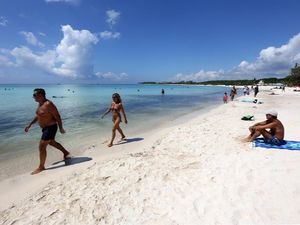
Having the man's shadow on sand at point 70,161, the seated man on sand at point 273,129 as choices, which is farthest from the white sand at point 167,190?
the seated man on sand at point 273,129

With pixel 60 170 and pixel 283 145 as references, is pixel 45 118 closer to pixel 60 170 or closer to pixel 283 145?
pixel 60 170

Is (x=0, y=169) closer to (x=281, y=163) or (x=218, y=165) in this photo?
(x=218, y=165)

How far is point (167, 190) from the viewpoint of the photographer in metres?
4.29

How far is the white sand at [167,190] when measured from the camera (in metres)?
3.52

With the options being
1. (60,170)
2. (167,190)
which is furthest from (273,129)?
(60,170)

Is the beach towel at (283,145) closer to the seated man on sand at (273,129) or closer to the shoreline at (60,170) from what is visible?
the seated man on sand at (273,129)

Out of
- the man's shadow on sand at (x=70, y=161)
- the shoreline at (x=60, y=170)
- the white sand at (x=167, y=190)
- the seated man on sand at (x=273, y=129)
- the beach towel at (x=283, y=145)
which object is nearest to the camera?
the white sand at (x=167, y=190)

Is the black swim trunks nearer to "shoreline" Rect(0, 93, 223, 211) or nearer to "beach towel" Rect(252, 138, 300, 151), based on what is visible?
"shoreline" Rect(0, 93, 223, 211)

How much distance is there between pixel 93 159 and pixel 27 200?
2.44 m

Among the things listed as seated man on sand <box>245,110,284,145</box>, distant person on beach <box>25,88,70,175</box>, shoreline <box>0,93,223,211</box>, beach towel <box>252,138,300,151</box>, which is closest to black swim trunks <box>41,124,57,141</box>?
distant person on beach <box>25,88,70,175</box>

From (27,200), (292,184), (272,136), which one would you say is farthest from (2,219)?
(272,136)

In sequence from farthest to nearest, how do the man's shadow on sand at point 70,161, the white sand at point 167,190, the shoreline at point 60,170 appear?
the man's shadow on sand at point 70,161, the shoreline at point 60,170, the white sand at point 167,190

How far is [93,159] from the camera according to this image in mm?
6539

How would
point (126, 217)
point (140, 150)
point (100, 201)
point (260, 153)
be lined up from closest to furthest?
point (126, 217) → point (100, 201) → point (260, 153) → point (140, 150)
